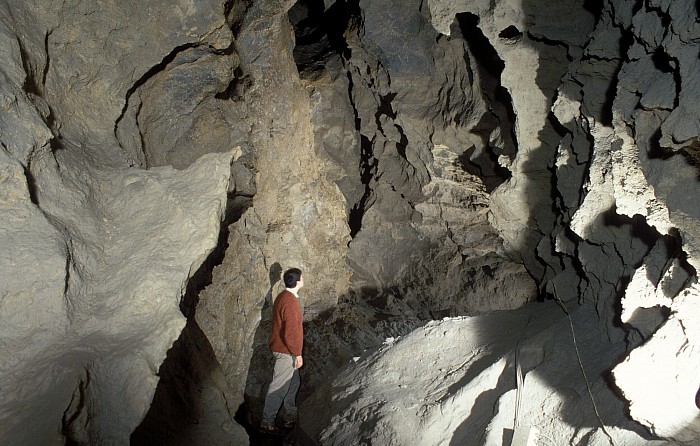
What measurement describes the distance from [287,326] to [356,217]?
6.69 ft

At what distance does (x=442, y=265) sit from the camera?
194 inches

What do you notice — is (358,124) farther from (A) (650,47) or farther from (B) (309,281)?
(A) (650,47)

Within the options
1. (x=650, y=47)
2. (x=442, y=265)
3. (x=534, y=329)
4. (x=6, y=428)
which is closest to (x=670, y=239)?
(x=650, y=47)

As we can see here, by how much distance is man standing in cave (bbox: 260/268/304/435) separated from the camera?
3619 millimetres

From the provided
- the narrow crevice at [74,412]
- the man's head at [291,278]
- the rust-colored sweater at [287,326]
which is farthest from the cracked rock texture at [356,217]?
the man's head at [291,278]

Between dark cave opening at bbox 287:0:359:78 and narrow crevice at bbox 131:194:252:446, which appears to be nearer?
narrow crevice at bbox 131:194:252:446

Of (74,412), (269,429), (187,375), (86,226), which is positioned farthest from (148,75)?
(269,429)

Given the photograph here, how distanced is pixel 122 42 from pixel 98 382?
2.35 m

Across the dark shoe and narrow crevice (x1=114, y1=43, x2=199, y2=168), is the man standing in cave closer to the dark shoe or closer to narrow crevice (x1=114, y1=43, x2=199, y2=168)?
the dark shoe

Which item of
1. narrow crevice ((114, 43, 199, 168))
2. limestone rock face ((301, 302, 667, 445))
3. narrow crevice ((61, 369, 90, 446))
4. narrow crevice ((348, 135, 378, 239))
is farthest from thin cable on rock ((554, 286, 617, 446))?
narrow crevice ((114, 43, 199, 168))

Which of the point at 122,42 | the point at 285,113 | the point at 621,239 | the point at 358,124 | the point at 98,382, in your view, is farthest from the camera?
the point at 358,124

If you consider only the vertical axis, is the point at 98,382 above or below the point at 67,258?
below

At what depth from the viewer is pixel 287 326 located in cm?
361

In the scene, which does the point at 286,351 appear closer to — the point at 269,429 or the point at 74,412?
the point at 269,429
